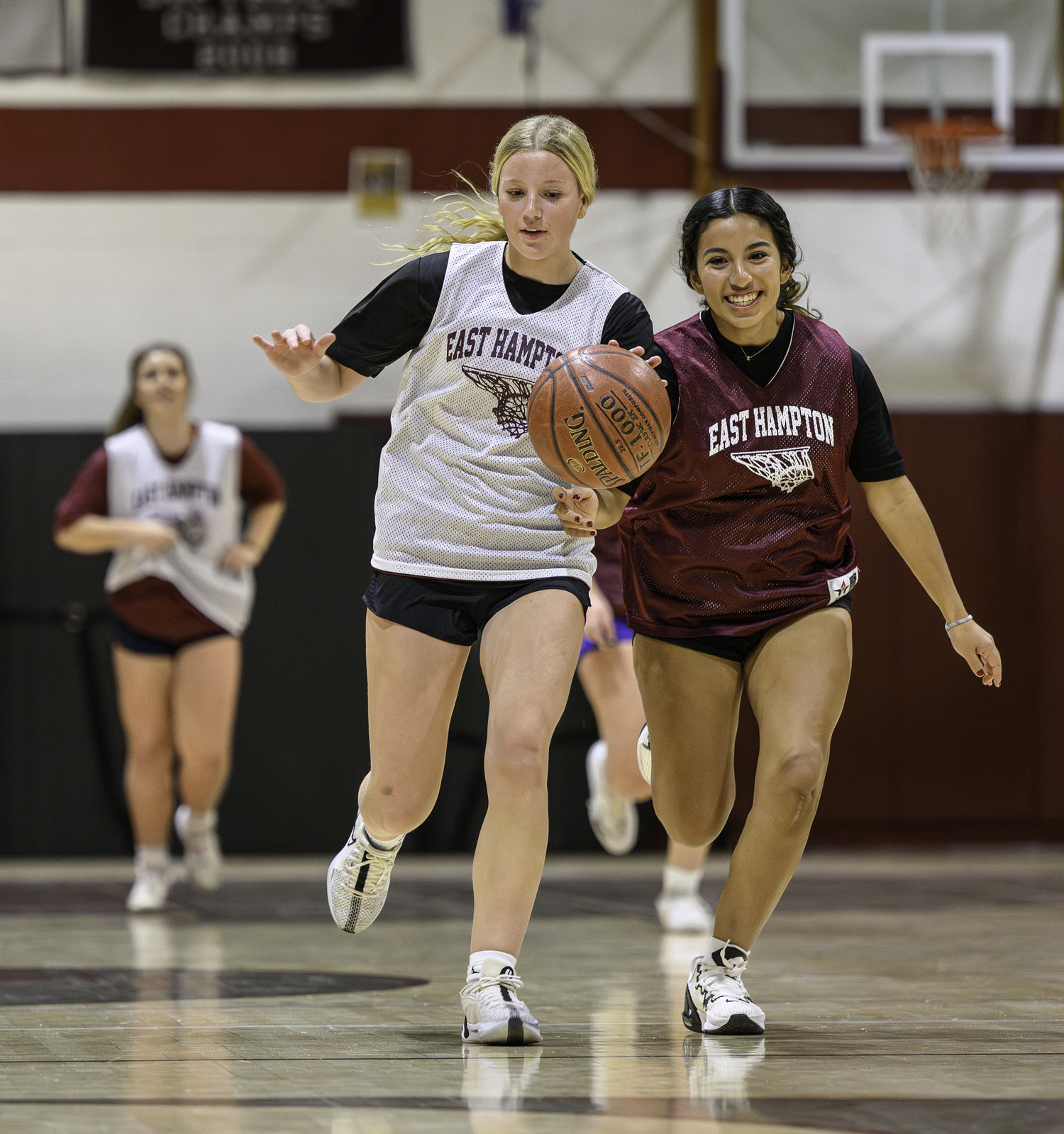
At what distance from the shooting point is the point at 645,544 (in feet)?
12.5

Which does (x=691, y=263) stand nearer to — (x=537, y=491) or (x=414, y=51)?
(x=537, y=491)

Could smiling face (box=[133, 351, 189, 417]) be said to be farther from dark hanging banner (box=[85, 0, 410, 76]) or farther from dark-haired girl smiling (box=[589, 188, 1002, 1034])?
dark-haired girl smiling (box=[589, 188, 1002, 1034])

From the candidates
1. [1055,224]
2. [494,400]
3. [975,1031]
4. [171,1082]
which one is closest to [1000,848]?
[1055,224]

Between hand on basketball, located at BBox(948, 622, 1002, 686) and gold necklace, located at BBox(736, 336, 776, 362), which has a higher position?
gold necklace, located at BBox(736, 336, 776, 362)

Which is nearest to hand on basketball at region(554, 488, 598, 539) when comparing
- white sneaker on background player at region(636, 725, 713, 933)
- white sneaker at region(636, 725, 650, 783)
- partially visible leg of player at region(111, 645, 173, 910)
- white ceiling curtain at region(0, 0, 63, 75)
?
white sneaker at region(636, 725, 650, 783)

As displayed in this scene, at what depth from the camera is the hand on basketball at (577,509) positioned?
11.4ft

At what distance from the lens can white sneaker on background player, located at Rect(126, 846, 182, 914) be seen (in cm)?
656

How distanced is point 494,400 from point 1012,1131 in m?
1.82

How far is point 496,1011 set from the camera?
10.8 ft

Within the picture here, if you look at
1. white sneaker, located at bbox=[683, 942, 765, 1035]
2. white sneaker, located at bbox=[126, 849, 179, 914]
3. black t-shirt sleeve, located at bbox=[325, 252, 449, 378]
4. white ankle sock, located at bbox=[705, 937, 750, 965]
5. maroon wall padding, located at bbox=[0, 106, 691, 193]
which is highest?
maroon wall padding, located at bbox=[0, 106, 691, 193]

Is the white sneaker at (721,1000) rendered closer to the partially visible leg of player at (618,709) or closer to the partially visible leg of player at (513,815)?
the partially visible leg of player at (513,815)

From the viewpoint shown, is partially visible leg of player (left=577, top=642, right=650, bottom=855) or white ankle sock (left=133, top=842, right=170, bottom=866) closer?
partially visible leg of player (left=577, top=642, right=650, bottom=855)

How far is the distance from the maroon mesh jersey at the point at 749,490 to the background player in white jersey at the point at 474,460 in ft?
0.65

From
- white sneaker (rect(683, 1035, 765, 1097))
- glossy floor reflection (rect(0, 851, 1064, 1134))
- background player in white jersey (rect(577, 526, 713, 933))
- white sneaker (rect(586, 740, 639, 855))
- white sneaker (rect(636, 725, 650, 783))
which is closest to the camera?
glossy floor reflection (rect(0, 851, 1064, 1134))
